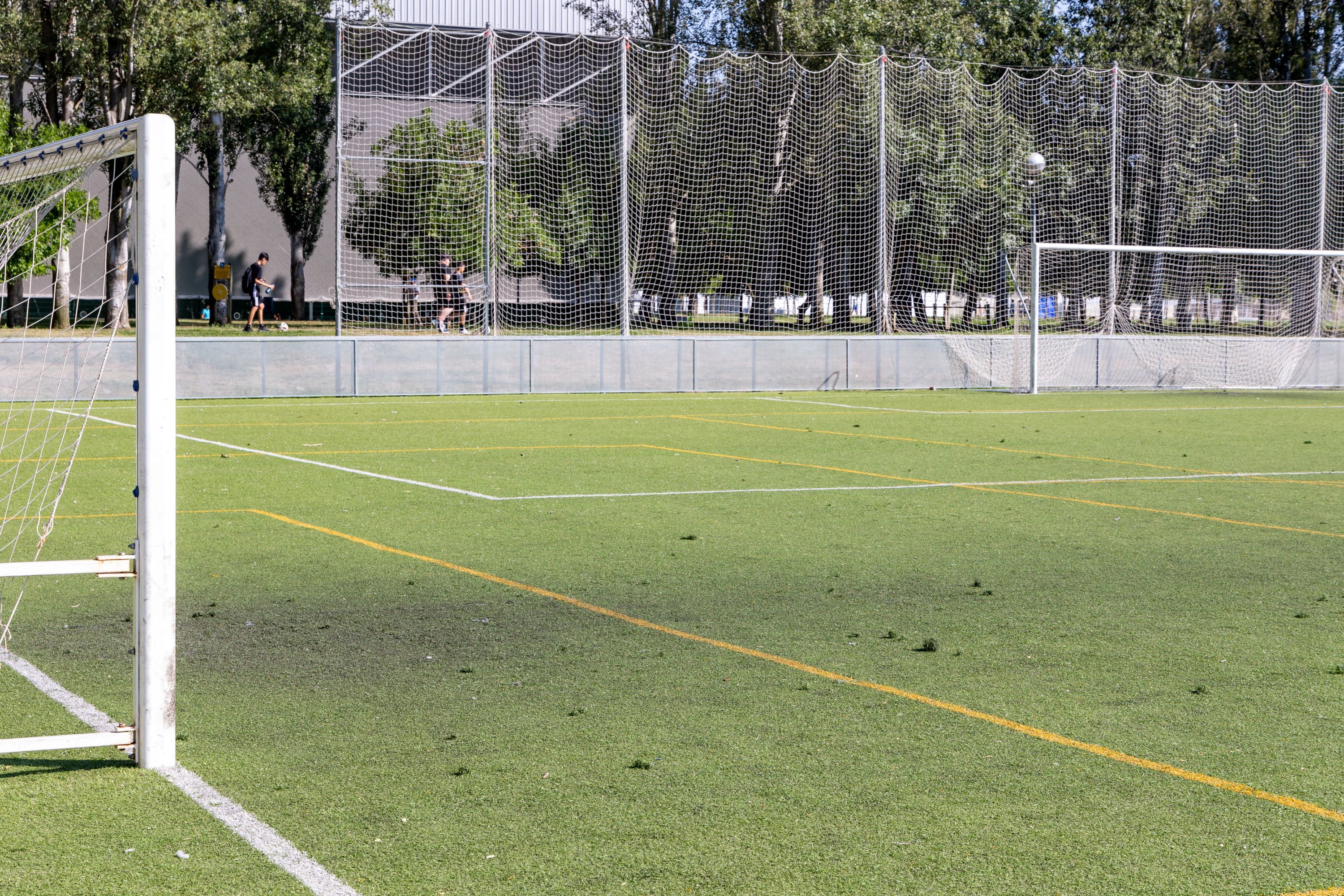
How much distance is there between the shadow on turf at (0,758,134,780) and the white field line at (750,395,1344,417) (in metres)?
17.2

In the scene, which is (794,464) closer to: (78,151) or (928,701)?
(928,701)

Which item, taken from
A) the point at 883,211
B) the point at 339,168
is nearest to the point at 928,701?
the point at 339,168

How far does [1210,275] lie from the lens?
33.3 metres

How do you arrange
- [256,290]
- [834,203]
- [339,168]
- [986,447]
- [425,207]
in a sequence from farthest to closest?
[256,290], [834,203], [425,207], [339,168], [986,447]

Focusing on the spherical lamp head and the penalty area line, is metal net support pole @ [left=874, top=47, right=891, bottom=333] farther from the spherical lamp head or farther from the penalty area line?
the penalty area line

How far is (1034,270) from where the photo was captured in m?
25.8

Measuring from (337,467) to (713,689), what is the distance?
863cm

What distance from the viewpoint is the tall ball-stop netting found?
2750 centimetres

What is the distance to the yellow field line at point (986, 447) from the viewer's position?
13.6 m

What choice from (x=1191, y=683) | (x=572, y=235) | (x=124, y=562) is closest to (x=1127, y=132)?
(x=572, y=235)

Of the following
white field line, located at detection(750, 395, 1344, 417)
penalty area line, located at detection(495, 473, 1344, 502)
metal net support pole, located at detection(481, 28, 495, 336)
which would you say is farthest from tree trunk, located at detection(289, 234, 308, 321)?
penalty area line, located at detection(495, 473, 1344, 502)

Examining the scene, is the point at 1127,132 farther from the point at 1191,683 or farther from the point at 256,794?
the point at 256,794

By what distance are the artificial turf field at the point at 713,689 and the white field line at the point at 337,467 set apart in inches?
7.1

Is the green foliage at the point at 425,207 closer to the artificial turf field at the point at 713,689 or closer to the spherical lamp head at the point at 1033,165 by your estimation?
the spherical lamp head at the point at 1033,165
